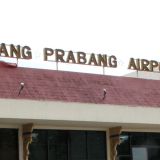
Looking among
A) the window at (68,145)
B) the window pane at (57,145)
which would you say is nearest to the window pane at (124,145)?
the window at (68,145)

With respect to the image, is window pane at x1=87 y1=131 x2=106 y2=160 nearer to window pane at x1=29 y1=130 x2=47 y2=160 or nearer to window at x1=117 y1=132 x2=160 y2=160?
window at x1=117 y1=132 x2=160 y2=160

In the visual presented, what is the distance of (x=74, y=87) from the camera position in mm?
25609

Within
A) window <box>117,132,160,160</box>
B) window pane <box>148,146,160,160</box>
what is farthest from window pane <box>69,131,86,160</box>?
window pane <box>148,146,160,160</box>

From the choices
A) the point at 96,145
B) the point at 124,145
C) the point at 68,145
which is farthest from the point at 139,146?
the point at 68,145

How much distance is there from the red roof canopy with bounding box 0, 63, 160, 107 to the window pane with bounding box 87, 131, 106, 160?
1.35 meters

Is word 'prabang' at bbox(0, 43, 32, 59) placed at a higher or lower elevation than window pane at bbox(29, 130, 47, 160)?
higher

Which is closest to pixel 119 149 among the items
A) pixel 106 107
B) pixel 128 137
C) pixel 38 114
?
pixel 128 137

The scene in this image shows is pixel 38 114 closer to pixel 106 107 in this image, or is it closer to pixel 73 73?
pixel 106 107

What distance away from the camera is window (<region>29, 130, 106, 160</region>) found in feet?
76.4

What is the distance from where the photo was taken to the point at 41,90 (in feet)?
79.8

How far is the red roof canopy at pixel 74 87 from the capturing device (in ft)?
78.0

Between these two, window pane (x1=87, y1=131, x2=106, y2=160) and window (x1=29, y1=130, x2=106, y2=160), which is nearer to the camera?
window (x1=29, y1=130, x2=106, y2=160)

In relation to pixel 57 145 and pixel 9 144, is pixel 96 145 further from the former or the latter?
pixel 9 144

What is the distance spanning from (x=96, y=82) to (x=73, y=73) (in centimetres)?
111
